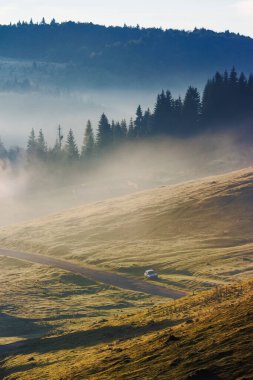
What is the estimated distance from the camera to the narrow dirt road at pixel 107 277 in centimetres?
8919

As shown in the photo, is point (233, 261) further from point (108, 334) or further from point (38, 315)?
point (108, 334)

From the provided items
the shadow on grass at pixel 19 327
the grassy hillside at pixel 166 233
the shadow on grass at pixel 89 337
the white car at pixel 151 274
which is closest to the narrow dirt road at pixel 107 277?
the white car at pixel 151 274

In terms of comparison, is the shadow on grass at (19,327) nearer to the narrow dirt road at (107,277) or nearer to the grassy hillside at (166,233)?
the narrow dirt road at (107,277)

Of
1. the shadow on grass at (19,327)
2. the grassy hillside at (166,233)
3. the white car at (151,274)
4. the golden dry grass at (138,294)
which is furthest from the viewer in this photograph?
the grassy hillside at (166,233)

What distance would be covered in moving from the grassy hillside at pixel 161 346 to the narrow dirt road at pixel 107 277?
96.4 feet

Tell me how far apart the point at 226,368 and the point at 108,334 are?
77.7ft

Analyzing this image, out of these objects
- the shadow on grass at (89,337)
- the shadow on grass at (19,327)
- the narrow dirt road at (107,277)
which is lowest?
the narrow dirt road at (107,277)

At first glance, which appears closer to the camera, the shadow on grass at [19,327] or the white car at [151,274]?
the shadow on grass at [19,327]

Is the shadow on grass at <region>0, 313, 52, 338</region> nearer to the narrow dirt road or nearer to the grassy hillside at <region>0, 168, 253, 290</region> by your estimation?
the narrow dirt road

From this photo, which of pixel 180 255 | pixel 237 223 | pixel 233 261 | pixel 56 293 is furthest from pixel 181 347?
pixel 237 223

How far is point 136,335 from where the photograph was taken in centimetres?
4847

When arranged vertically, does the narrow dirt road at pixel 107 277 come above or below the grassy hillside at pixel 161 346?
below

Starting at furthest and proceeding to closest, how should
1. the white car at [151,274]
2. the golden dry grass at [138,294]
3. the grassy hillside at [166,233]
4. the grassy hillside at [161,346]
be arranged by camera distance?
the grassy hillside at [166,233], the white car at [151,274], the golden dry grass at [138,294], the grassy hillside at [161,346]

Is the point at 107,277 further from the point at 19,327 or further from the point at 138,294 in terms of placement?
the point at 19,327
